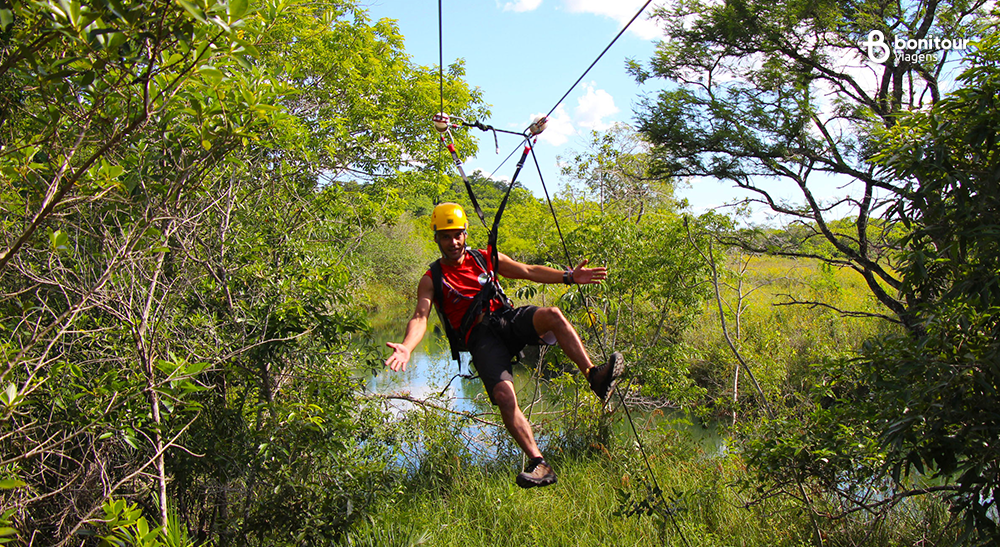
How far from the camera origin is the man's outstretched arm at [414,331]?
3.12m

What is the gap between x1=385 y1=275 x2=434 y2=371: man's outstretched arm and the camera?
10.2ft

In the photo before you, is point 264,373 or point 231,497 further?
point 231,497

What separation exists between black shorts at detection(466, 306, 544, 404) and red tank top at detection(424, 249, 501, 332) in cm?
11

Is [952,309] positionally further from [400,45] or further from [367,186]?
[400,45]

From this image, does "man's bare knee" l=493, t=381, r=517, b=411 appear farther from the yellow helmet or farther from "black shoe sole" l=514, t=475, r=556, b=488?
the yellow helmet

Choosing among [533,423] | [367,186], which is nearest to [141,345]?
[533,423]

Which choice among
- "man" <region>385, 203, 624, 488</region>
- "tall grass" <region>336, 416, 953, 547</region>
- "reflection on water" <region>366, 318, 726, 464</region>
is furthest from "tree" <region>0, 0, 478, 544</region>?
"reflection on water" <region>366, 318, 726, 464</region>

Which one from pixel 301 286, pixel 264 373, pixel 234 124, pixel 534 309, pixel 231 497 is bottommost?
pixel 231 497

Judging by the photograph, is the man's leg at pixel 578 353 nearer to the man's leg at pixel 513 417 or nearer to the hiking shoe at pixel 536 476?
the man's leg at pixel 513 417

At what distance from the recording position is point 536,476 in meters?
3.55

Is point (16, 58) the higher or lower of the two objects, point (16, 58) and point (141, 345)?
the higher

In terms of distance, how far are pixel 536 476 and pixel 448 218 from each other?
172 cm

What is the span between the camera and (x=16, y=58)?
1.58 meters

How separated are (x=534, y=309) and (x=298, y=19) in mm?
9775
